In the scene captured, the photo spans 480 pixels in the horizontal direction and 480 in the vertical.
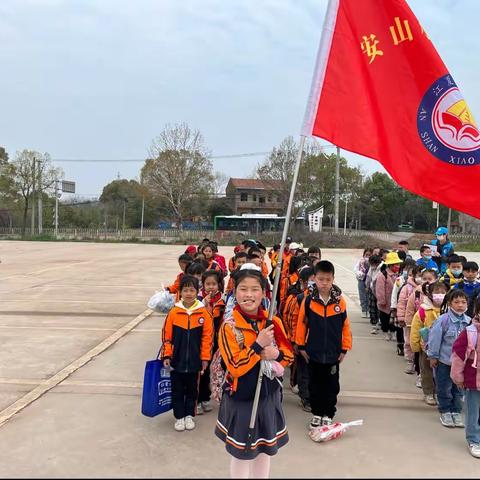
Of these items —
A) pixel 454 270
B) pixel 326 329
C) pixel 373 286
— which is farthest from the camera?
pixel 373 286

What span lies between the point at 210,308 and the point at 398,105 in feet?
7.96

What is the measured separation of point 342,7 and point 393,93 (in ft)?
2.32

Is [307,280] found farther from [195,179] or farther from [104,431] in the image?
[195,179]

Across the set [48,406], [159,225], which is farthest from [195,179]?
[48,406]

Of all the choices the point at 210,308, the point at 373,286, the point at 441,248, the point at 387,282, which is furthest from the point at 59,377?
the point at 441,248

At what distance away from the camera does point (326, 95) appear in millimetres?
3178

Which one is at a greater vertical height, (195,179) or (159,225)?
(195,179)

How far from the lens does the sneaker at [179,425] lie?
11.6 feet

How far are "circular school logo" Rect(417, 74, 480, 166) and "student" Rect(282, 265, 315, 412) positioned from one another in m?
1.58

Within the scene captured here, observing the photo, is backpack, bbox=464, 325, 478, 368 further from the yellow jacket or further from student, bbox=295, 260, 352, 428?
the yellow jacket

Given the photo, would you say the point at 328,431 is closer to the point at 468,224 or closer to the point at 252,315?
the point at 252,315

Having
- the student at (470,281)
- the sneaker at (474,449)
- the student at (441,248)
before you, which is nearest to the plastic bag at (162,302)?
the sneaker at (474,449)

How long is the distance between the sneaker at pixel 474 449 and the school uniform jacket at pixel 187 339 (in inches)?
79.5

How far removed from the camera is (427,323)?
4.21m
